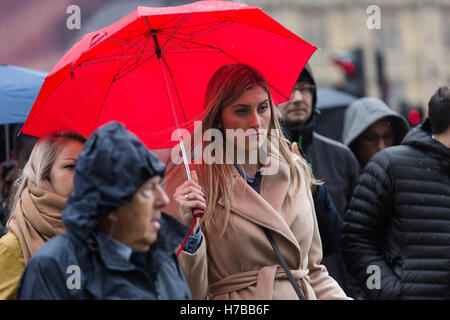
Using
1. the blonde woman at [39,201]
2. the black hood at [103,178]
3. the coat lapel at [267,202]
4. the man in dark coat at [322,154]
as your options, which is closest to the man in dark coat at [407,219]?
the man in dark coat at [322,154]

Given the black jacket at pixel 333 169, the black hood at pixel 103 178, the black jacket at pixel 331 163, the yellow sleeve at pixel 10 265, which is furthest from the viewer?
the black jacket at pixel 331 163

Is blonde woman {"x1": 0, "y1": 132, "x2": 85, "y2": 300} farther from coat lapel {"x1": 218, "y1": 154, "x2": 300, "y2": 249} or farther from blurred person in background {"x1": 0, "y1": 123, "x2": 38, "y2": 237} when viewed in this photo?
blurred person in background {"x1": 0, "y1": 123, "x2": 38, "y2": 237}

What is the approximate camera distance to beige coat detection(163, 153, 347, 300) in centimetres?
373

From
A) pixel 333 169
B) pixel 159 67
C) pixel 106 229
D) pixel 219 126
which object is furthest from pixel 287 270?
pixel 333 169

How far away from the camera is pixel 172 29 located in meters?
3.99

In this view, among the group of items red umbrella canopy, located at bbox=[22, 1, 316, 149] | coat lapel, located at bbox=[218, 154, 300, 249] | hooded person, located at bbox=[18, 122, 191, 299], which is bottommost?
coat lapel, located at bbox=[218, 154, 300, 249]

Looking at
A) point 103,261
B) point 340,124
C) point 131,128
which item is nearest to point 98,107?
point 131,128

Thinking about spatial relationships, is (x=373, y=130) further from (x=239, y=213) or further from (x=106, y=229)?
(x=106, y=229)

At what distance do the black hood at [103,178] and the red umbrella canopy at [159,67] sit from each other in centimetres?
103

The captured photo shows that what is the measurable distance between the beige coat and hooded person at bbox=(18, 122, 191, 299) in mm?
789

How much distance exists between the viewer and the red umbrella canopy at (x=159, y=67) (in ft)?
12.7

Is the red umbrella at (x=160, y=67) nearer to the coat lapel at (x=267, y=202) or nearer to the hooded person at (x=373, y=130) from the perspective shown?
the coat lapel at (x=267, y=202)

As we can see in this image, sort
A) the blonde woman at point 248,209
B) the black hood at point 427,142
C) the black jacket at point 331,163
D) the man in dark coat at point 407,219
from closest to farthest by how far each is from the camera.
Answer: the blonde woman at point 248,209
the man in dark coat at point 407,219
the black hood at point 427,142
the black jacket at point 331,163

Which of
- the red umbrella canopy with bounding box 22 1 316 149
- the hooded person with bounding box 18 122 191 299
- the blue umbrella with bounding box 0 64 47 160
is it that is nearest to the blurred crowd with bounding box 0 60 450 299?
the hooded person with bounding box 18 122 191 299
